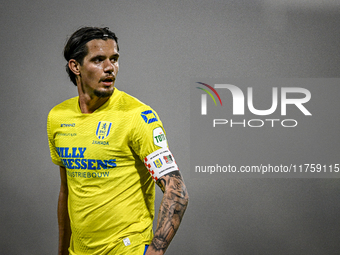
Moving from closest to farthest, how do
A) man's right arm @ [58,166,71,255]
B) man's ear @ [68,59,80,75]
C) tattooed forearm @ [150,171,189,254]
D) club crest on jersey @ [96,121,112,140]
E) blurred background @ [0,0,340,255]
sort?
tattooed forearm @ [150,171,189,254] → club crest on jersey @ [96,121,112,140] → man's ear @ [68,59,80,75] → man's right arm @ [58,166,71,255] → blurred background @ [0,0,340,255]

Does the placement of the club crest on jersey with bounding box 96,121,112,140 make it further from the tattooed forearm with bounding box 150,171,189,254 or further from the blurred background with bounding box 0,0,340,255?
the blurred background with bounding box 0,0,340,255

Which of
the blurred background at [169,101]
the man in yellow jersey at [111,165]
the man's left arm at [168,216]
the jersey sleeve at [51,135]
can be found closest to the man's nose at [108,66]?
the man in yellow jersey at [111,165]

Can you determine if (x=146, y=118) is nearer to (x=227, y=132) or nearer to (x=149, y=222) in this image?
(x=149, y=222)

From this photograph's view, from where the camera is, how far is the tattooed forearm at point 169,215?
2.66ft

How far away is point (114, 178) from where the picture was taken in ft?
Result: 3.01

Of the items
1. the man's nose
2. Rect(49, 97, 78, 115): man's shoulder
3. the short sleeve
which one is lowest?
the short sleeve

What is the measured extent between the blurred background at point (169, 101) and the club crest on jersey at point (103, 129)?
139 cm

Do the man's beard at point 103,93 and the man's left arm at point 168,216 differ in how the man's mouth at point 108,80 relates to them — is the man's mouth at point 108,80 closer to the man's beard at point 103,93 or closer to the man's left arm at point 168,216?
the man's beard at point 103,93

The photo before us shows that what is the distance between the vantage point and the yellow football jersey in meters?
0.91

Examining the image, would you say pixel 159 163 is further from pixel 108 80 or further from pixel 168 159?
pixel 108 80

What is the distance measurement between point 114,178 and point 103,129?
161 mm

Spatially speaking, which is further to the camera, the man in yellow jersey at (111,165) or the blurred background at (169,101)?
the blurred background at (169,101)

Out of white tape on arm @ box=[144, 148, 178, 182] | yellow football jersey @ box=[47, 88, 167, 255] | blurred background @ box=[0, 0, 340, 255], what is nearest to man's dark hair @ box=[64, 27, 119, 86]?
yellow football jersey @ box=[47, 88, 167, 255]

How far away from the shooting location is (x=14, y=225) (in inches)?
93.3
